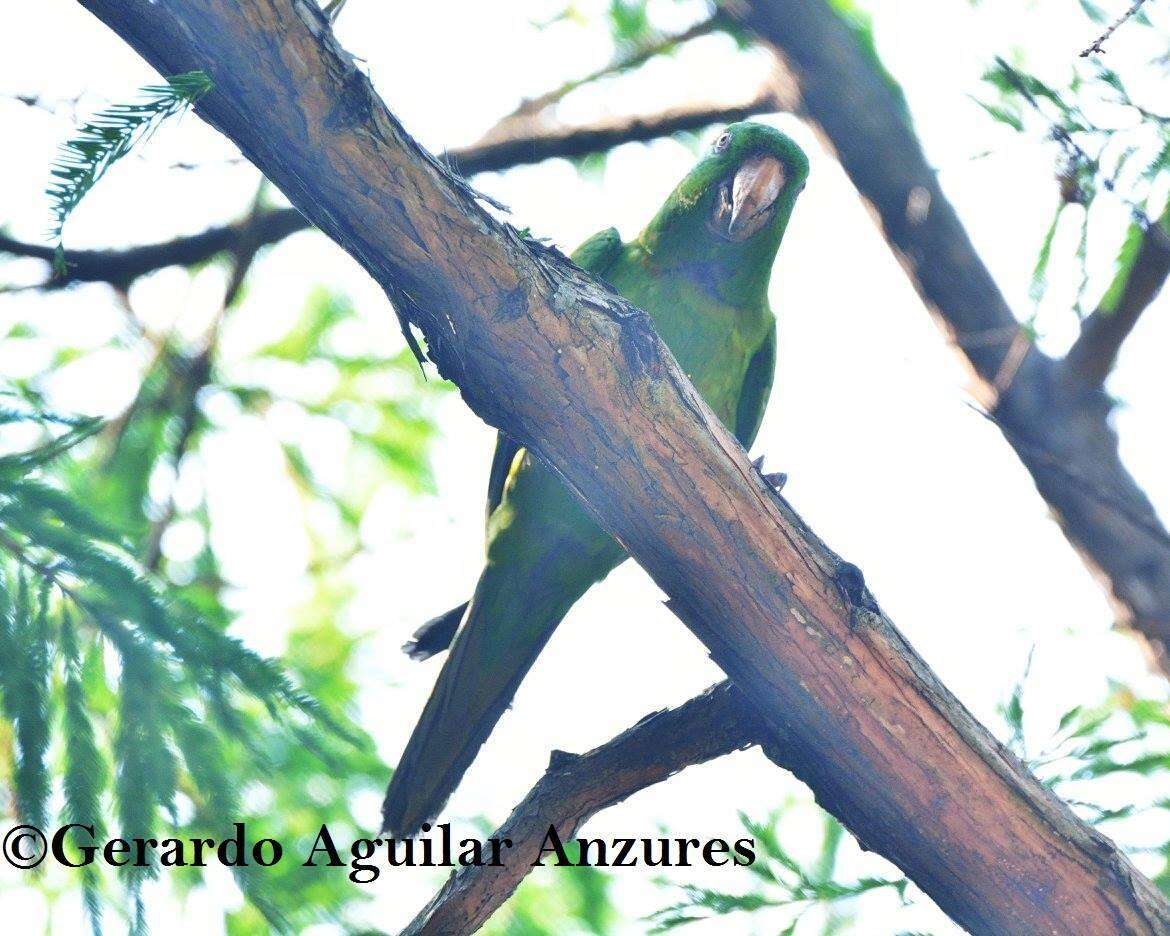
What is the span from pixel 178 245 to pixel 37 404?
2.04 meters

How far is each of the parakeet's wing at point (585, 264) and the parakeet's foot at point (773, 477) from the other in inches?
41.9

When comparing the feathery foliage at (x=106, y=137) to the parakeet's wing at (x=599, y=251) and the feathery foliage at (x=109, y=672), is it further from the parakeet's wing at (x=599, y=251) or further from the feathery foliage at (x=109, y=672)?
the parakeet's wing at (x=599, y=251)

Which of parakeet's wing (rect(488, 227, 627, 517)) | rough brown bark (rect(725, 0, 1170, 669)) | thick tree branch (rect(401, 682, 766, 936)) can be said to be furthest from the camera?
rough brown bark (rect(725, 0, 1170, 669))

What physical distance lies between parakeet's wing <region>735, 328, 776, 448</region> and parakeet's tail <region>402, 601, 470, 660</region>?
3.44 ft

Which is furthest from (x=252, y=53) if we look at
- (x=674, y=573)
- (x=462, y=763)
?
(x=462, y=763)

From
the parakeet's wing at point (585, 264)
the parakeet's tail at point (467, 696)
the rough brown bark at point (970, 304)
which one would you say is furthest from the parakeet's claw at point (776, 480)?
the rough brown bark at point (970, 304)

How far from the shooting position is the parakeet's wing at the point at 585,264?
136 inches

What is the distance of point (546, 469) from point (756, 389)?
1.05 metres

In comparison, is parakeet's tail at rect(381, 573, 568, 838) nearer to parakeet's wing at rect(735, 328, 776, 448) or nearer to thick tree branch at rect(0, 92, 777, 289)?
parakeet's wing at rect(735, 328, 776, 448)

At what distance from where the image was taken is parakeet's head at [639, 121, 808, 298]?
349 centimetres

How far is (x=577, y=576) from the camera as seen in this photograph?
3219 millimetres

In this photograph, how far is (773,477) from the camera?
98.6 inches

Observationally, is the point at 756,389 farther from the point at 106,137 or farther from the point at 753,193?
the point at 106,137

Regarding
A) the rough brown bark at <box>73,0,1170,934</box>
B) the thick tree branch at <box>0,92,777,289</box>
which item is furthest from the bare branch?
the thick tree branch at <box>0,92,777,289</box>
